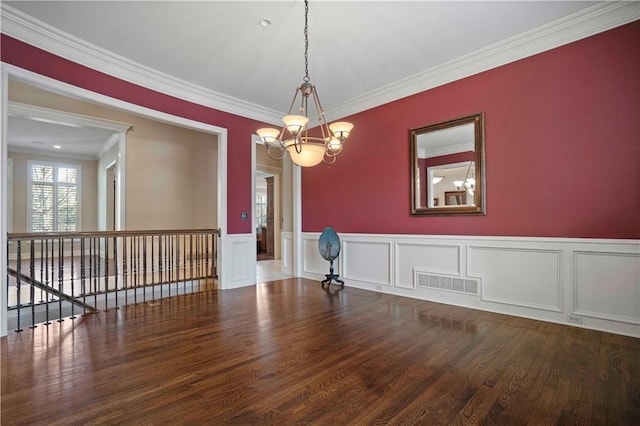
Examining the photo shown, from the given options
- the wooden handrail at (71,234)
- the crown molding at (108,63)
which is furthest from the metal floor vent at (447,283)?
the crown molding at (108,63)

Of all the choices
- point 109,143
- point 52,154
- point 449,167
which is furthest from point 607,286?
point 52,154

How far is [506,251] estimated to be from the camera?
130 inches

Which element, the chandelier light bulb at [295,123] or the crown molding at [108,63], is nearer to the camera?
the chandelier light bulb at [295,123]

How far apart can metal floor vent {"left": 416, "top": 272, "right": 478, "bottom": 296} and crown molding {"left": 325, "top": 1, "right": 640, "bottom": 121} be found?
248cm

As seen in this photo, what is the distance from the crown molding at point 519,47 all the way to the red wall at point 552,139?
8cm

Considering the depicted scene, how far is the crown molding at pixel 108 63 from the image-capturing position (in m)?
2.83

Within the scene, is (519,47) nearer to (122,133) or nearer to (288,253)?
(288,253)

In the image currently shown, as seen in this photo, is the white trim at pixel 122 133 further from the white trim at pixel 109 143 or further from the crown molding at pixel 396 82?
the white trim at pixel 109 143

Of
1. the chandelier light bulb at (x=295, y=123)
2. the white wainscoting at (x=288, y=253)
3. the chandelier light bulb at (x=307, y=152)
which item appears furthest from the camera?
the white wainscoting at (x=288, y=253)

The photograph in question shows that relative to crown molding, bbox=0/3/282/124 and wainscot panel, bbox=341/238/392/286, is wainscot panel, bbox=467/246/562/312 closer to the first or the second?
wainscot panel, bbox=341/238/392/286

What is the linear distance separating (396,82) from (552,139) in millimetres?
2042

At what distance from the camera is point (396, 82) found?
4180 mm

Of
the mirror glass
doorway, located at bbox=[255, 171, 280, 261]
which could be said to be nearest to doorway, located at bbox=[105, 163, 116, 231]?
doorway, located at bbox=[255, 171, 280, 261]

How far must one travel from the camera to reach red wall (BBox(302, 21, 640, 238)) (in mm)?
2684
